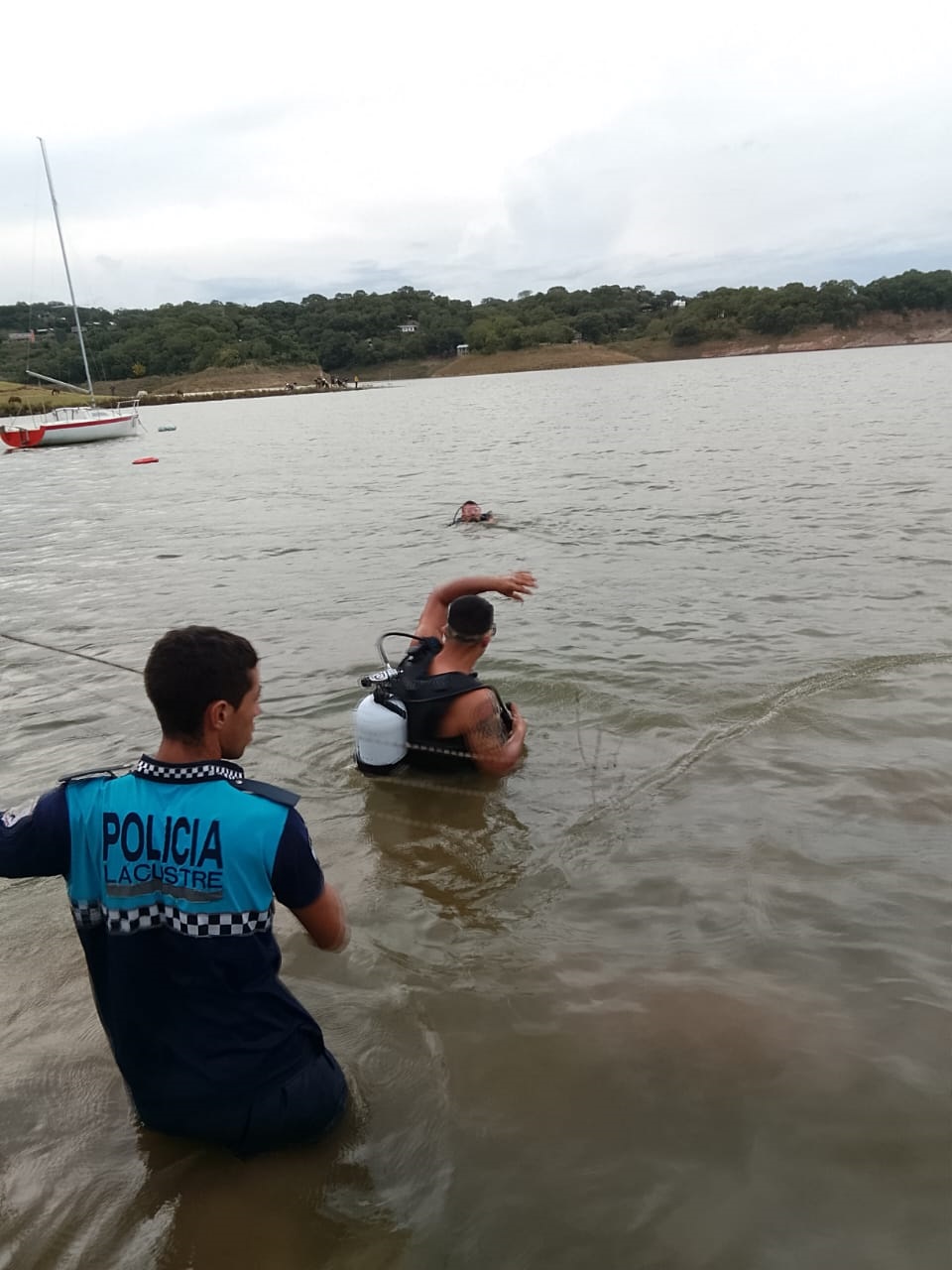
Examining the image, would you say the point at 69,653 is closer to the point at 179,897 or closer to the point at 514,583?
the point at 514,583

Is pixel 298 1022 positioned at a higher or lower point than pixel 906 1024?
higher

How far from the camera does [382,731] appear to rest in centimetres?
621

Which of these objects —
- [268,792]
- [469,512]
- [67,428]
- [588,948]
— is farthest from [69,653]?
[67,428]

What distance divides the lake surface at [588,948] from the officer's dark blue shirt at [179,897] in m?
0.64

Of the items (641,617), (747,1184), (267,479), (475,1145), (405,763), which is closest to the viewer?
(747,1184)

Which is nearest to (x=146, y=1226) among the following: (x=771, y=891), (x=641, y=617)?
(x=771, y=891)

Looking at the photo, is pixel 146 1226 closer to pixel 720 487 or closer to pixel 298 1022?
pixel 298 1022

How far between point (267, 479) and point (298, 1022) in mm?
27958

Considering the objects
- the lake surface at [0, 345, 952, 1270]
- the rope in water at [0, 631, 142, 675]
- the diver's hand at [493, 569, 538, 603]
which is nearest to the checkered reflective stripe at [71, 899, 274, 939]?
the lake surface at [0, 345, 952, 1270]

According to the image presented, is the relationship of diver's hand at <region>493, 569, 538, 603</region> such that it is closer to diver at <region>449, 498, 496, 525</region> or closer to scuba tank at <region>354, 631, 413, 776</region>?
scuba tank at <region>354, 631, 413, 776</region>

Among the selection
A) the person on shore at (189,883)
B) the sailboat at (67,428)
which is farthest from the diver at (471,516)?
the sailboat at (67,428)

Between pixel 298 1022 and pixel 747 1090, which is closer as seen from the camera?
pixel 298 1022

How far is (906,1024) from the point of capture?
378 cm

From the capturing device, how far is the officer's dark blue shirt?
2547 millimetres
